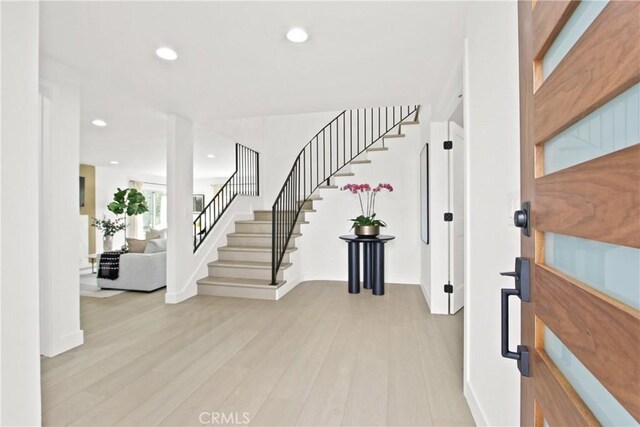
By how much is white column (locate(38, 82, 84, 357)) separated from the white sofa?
1.86m

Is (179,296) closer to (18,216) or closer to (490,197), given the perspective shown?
(18,216)

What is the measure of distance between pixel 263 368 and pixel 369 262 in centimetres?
236

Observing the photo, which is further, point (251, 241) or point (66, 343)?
point (251, 241)

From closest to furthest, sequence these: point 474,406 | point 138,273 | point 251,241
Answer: point 474,406
point 138,273
point 251,241

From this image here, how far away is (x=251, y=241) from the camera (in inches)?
199

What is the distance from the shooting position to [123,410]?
1818mm

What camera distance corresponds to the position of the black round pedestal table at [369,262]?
417cm

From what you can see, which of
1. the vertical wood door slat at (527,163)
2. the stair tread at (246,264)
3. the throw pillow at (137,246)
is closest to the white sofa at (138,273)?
the throw pillow at (137,246)

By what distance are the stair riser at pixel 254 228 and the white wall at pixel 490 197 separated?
3.46m

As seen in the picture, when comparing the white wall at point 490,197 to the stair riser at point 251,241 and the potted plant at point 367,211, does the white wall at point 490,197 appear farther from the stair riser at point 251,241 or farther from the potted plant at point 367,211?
the stair riser at point 251,241

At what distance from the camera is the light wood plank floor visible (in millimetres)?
1787

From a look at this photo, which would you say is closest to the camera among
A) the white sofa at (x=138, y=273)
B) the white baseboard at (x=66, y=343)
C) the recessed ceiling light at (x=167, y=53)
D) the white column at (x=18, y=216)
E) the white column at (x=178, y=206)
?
the white column at (x=18, y=216)

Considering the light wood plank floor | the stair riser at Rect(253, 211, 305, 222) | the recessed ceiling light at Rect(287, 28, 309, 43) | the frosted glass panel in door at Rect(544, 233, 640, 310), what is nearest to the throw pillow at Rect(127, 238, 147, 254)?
the light wood plank floor

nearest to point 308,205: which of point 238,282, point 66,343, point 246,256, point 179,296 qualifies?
point 246,256
